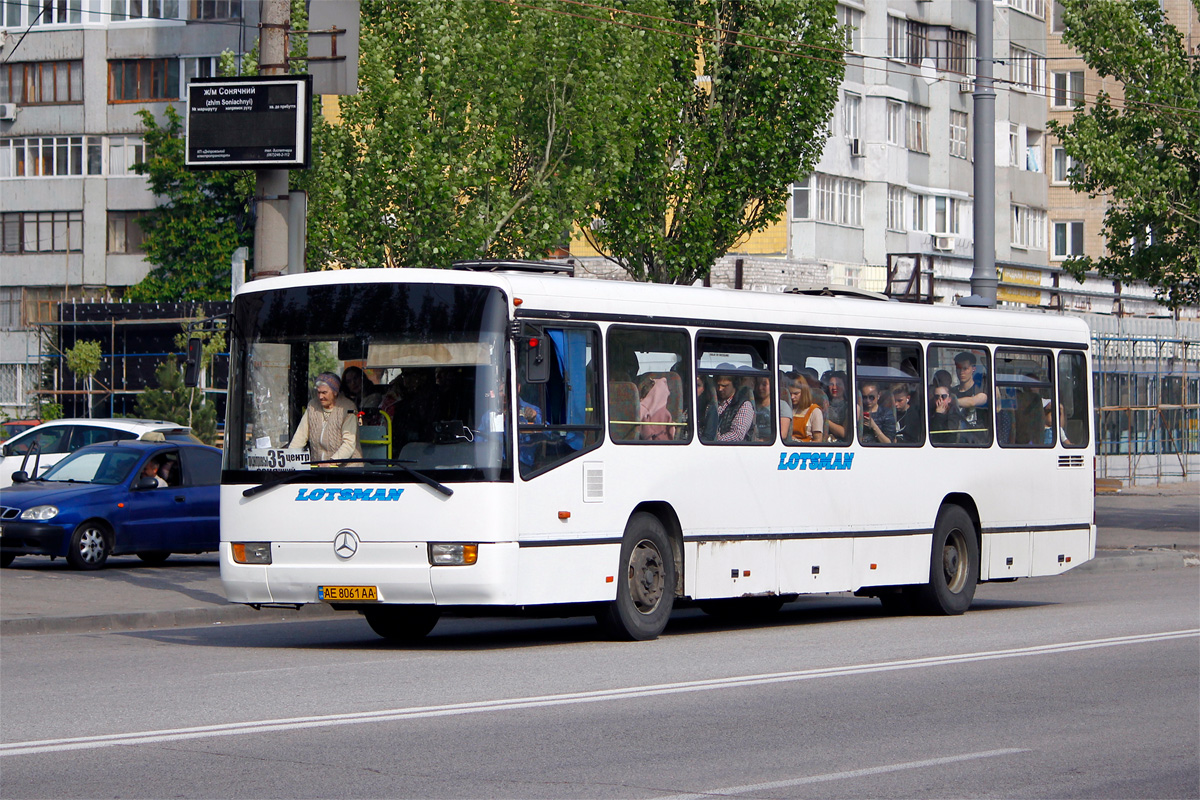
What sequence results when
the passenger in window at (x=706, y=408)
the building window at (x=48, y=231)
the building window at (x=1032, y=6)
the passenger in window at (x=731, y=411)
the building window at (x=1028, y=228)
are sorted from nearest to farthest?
1. the passenger in window at (x=706, y=408)
2. the passenger in window at (x=731, y=411)
3. the building window at (x=1032, y=6)
4. the building window at (x=1028, y=228)
5. the building window at (x=48, y=231)

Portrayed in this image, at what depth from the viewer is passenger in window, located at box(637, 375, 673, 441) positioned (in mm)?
14234

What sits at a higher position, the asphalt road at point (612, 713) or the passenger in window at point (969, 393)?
the passenger in window at point (969, 393)

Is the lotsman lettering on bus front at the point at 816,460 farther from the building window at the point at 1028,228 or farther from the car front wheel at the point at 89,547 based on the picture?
the building window at the point at 1028,228

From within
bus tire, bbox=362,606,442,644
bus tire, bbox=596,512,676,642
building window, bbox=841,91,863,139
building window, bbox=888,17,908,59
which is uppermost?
building window, bbox=888,17,908,59

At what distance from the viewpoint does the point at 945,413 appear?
1739 centimetres

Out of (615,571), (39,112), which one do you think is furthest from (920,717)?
(39,112)

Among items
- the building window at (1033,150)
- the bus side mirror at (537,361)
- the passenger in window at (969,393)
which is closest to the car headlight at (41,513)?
the bus side mirror at (537,361)

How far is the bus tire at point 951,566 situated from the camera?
1703 cm

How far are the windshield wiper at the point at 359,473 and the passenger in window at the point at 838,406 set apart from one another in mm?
4504

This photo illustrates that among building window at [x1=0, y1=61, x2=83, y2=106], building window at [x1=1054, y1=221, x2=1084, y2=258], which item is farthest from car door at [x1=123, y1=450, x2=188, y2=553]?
building window at [x1=1054, y1=221, x2=1084, y2=258]

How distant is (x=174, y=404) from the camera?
44.0m

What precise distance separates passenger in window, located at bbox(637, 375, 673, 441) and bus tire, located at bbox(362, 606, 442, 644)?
2.22 meters

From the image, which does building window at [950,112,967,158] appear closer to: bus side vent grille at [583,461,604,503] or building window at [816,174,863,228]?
building window at [816,174,863,228]

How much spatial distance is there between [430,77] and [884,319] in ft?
50.1
